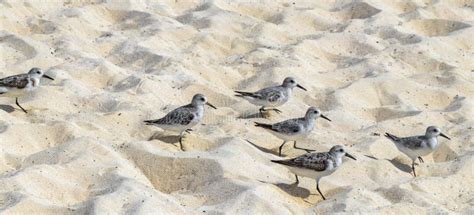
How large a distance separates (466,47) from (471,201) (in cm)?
487

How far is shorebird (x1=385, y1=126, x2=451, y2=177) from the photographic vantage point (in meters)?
9.88

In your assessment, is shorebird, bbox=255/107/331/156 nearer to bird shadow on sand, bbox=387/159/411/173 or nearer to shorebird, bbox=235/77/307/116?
shorebird, bbox=235/77/307/116

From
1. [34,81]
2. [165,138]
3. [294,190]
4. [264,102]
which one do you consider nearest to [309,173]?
[294,190]

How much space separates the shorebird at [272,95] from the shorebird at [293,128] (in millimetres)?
674

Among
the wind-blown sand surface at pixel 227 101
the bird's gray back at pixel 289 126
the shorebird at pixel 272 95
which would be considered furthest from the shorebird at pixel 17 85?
the bird's gray back at pixel 289 126

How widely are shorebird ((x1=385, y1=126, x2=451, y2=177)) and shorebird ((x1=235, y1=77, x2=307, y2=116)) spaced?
1.50 meters

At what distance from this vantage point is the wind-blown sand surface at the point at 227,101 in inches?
337

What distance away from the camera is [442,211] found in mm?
8547

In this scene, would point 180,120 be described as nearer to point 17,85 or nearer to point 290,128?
point 290,128

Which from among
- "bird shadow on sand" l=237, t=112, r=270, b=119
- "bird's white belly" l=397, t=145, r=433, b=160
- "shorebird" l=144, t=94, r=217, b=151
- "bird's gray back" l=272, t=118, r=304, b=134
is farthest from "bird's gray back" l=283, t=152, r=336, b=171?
"bird shadow on sand" l=237, t=112, r=270, b=119

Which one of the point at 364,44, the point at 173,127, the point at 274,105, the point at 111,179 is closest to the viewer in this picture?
the point at 111,179

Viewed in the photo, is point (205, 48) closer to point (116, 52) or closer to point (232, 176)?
point (116, 52)

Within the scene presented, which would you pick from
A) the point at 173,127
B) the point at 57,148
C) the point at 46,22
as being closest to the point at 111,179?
the point at 57,148

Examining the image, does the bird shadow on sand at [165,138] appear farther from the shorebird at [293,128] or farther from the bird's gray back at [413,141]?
the bird's gray back at [413,141]
